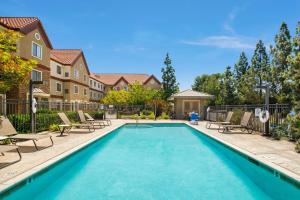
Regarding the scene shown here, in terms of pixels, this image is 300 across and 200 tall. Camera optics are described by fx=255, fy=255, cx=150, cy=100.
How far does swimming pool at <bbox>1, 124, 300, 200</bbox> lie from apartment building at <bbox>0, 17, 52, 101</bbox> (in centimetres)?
1534

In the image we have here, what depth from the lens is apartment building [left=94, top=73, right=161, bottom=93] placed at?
6303 centimetres

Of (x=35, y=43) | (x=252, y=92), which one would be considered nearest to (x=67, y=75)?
(x=35, y=43)

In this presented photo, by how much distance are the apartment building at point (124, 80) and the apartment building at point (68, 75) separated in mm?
19979

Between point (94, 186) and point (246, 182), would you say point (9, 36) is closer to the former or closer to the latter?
point (94, 186)

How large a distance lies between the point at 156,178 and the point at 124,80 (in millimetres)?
57952

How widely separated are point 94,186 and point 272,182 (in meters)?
4.49

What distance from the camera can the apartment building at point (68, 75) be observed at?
1383 inches

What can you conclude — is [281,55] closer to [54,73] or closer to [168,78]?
[168,78]

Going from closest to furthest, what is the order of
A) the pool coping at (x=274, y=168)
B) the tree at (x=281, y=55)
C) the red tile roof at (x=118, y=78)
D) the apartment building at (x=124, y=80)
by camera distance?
1. the pool coping at (x=274, y=168)
2. the tree at (x=281, y=55)
3. the apartment building at (x=124, y=80)
4. the red tile roof at (x=118, y=78)

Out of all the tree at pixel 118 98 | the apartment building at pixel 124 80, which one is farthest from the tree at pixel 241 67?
the tree at pixel 118 98

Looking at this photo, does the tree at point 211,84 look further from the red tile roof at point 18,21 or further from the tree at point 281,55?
the red tile roof at point 18,21

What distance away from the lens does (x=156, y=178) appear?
24.4 ft

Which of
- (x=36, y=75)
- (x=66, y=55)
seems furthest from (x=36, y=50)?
(x=66, y=55)

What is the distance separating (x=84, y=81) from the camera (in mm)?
45094
